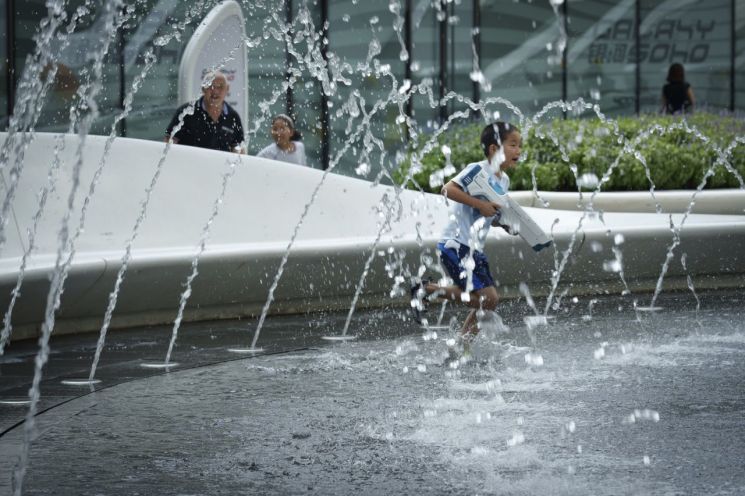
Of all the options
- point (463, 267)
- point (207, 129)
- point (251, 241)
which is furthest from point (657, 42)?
point (463, 267)

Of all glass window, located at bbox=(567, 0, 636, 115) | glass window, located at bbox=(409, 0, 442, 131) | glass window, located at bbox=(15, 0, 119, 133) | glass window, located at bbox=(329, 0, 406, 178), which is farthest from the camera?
glass window, located at bbox=(567, 0, 636, 115)

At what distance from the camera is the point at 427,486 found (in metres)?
3.76

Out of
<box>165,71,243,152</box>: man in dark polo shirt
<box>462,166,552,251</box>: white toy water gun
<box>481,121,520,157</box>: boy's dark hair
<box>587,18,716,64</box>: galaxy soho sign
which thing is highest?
<box>587,18,716,64</box>: galaxy soho sign

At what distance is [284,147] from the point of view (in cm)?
1090

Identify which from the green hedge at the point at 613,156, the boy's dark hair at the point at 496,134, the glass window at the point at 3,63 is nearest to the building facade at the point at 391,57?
the glass window at the point at 3,63

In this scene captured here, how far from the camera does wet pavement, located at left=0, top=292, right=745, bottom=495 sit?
389 cm

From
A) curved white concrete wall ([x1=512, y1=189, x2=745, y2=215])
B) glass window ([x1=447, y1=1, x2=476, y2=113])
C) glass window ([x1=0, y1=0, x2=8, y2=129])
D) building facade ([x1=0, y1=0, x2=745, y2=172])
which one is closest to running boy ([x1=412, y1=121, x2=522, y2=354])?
curved white concrete wall ([x1=512, y1=189, x2=745, y2=215])

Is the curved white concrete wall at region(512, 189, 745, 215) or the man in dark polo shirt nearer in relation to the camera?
the man in dark polo shirt

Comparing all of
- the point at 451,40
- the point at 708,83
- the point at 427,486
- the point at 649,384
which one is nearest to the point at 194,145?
the point at 649,384

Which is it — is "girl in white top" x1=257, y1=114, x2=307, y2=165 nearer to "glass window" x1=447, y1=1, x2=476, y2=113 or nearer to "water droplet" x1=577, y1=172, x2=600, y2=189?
"water droplet" x1=577, y1=172, x2=600, y2=189

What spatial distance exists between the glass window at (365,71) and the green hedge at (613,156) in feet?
17.4

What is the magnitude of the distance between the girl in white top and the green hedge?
2.59 m

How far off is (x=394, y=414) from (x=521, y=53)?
17.8m

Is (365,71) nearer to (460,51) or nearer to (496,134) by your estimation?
(460,51)
